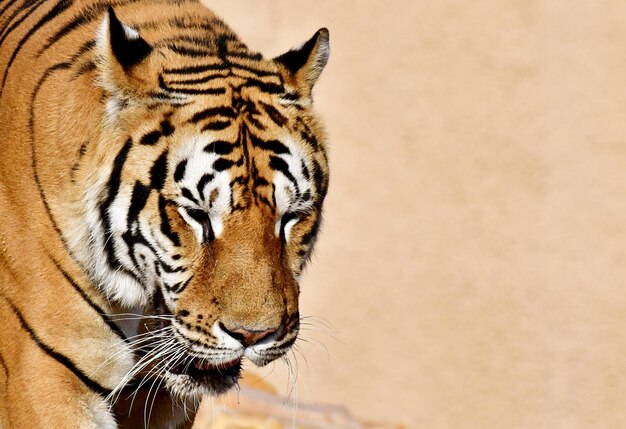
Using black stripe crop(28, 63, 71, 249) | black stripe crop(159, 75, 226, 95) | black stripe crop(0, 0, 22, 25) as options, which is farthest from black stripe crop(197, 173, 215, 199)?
black stripe crop(0, 0, 22, 25)

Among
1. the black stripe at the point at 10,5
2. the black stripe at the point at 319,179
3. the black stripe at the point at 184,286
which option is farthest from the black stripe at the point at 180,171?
the black stripe at the point at 10,5

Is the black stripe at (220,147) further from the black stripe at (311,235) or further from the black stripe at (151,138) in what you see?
the black stripe at (311,235)

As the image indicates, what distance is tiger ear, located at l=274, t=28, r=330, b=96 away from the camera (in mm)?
2822

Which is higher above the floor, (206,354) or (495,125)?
(495,125)

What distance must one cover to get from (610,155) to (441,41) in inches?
36.2

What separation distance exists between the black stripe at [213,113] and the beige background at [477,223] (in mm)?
2540

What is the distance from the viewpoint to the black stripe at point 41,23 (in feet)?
9.59

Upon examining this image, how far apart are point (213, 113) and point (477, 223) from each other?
9.06ft

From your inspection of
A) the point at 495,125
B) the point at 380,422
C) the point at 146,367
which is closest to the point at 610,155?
the point at 495,125

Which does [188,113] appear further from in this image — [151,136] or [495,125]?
[495,125]

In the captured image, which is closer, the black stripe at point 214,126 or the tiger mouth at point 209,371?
the black stripe at point 214,126

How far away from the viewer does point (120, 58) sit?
8.35 feet

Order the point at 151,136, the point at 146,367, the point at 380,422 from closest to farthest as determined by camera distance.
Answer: the point at 151,136, the point at 146,367, the point at 380,422

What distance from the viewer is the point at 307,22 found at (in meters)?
5.57
